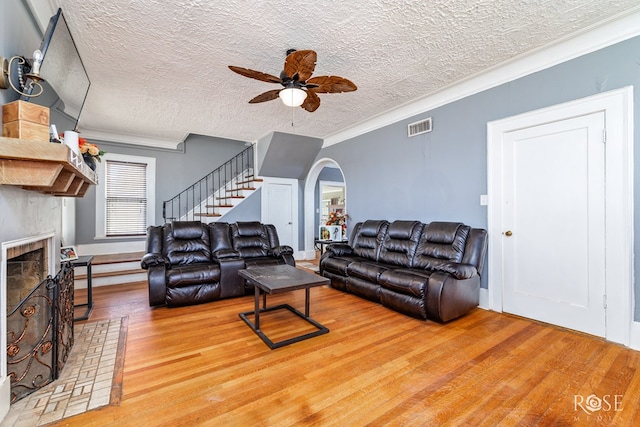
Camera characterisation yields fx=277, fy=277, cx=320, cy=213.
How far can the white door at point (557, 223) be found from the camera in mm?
2543

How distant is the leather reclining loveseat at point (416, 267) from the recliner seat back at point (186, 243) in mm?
1823

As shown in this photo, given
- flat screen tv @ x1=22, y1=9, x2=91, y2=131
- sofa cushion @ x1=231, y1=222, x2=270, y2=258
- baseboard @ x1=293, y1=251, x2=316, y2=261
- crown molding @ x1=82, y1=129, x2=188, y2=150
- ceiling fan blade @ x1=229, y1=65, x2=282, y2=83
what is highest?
crown molding @ x1=82, y1=129, x2=188, y2=150

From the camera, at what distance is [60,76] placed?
198 cm

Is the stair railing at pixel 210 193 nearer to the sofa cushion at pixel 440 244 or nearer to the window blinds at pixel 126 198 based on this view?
the window blinds at pixel 126 198

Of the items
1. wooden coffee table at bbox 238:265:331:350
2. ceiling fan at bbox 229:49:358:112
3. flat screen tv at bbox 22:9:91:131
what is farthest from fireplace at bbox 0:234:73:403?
ceiling fan at bbox 229:49:358:112

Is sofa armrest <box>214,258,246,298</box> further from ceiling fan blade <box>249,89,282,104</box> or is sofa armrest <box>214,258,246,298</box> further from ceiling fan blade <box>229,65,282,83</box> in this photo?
ceiling fan blade <box>229,65,282,83</box>

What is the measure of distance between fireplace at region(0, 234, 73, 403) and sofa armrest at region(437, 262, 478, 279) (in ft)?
11.1

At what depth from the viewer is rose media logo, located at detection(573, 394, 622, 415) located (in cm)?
164

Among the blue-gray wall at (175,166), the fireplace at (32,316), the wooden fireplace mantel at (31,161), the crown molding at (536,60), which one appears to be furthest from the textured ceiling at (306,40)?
the blue-gray wall at (175,166)

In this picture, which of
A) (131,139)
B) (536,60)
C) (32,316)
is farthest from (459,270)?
(131,139)

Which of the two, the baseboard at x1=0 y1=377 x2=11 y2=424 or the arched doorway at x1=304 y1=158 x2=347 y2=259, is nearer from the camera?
the baseboard at x1=0 y1=377 x2=11 y2=424

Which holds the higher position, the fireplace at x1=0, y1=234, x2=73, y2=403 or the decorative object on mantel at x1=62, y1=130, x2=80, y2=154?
the decorative object on mantel at x1=62, y1=130, x2=80, y2=154

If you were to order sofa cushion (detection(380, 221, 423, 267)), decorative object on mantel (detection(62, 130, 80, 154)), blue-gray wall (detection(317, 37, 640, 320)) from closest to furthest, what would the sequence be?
decorative object on mantel (detection(62, 130, 80, 154))
blue-gray wall (detection(317, 37, 640, 320))
sofa cushion (detection(380, 221, 423, 267))

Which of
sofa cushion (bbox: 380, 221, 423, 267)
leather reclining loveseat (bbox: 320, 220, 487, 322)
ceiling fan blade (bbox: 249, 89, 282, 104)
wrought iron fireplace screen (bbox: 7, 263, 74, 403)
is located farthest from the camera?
sofa cushion (bbox: 380, 221, 423, 267)
